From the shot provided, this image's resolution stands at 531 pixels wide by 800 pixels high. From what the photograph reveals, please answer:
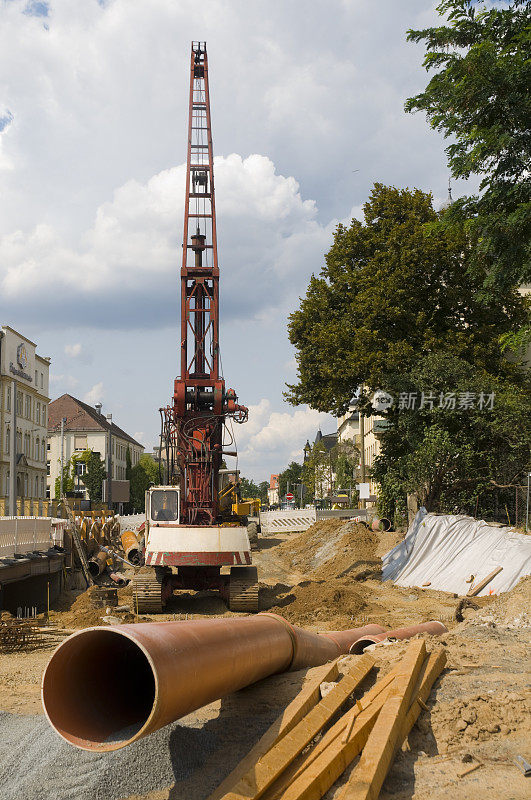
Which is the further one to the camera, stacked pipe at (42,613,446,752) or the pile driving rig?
the pile driving rig

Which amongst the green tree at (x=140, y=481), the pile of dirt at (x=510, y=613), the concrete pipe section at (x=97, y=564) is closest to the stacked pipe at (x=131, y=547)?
the concrete pipe section at (x=97, y=564)

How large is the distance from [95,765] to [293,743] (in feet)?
5.35

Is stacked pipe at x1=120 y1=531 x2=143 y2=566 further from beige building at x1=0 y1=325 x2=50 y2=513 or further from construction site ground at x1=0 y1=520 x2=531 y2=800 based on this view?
beige building at x1=0 y1=325 x2=50 y2=513

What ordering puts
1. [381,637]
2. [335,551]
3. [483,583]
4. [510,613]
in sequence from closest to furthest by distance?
[381,637], [510,613], [483,583], [335,551]

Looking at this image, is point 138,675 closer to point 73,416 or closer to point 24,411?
point 24,411

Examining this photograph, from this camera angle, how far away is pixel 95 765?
533cm

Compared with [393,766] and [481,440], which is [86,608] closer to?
[393,766]

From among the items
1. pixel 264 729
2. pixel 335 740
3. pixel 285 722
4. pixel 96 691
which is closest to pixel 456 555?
pixel 264 729

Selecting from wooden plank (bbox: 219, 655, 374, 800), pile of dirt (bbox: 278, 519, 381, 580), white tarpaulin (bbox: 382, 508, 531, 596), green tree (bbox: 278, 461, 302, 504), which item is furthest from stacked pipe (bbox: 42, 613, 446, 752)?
green tree (bbox: 278, 461, 302, 504)

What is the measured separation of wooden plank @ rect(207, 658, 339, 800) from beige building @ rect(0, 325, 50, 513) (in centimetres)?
5450

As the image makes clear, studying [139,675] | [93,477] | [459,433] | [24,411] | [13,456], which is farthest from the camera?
[93,477]

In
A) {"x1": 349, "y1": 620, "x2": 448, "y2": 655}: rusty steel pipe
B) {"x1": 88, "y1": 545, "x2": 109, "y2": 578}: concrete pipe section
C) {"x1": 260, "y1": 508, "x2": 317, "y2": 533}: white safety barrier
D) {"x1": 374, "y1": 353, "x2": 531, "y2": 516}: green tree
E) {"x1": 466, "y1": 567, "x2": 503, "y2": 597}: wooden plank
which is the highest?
{"x1": 374, "y1": 353, "x2": 531, "y2": 516}: green tree

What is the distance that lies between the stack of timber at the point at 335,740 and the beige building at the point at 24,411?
55031 millimetres

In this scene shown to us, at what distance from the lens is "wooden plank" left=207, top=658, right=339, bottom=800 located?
4.46m
